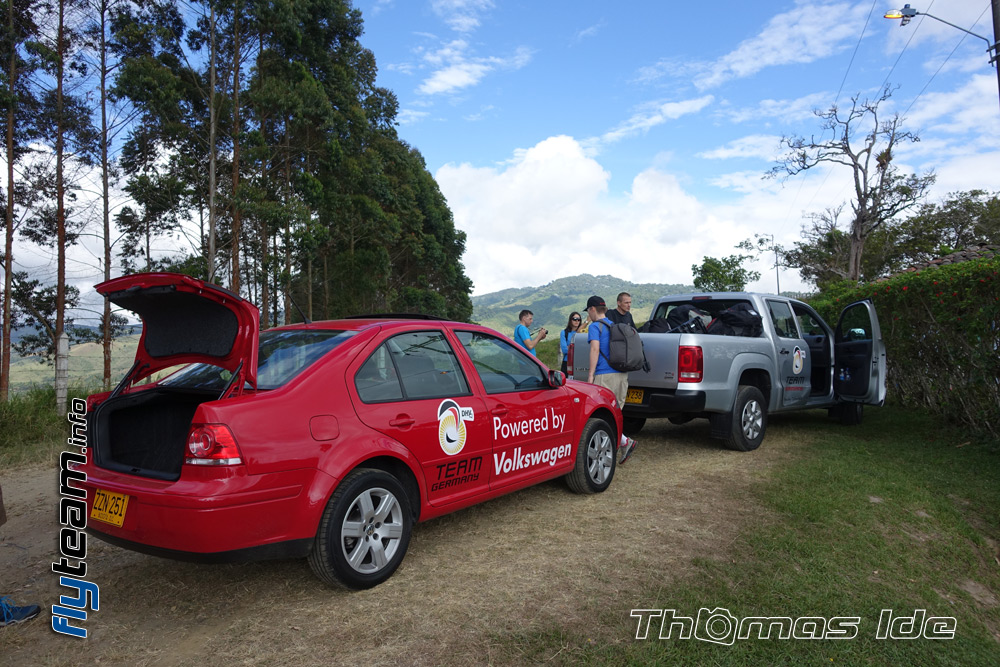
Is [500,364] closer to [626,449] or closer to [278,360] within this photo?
[278,360]

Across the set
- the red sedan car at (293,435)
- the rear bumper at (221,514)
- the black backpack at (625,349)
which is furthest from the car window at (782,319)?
the rear bumper at (221,514)

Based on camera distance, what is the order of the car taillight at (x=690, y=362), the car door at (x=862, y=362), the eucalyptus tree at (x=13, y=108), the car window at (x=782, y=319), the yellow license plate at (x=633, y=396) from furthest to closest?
1. the eucalyptus tree at (x=13, y=108)
2. the car window at (x=782, y=319)
3. the car door at (x=862, y=362)
4. the yellow license plate at (x=633, y=396)
5. the car taillight at (x=690, y=362)

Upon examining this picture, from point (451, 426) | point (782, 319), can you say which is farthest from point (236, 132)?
point (451, 426)

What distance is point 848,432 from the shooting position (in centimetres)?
820

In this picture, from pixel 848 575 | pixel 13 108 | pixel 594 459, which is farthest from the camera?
pixel 13 108

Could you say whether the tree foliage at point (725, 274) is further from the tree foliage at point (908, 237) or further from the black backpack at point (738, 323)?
the black backpack at point (738, 323)

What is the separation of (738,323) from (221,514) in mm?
6361

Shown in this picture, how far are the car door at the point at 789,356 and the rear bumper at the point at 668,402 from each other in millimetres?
1729

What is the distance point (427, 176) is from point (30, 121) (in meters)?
29.3

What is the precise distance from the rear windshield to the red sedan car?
0.01 meters

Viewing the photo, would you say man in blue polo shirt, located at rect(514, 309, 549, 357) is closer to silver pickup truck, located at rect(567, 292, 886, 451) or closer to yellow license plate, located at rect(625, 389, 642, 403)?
silver pickup truck, located at rect(567, 292, 886, 451)

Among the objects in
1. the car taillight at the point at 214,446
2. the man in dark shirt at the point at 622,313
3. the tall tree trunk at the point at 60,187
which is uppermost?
the tall tree trunk at the point at 60,187

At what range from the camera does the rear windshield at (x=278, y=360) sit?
3428 millimetres

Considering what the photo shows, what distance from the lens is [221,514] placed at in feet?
9.46
